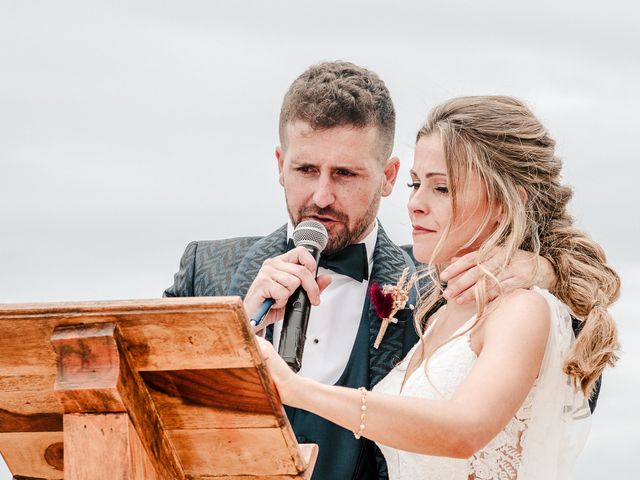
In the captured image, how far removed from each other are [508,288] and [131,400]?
57.6 inches

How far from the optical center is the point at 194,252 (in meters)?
4.60

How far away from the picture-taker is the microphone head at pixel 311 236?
3566 mm

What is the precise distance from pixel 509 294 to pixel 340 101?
1568 mm

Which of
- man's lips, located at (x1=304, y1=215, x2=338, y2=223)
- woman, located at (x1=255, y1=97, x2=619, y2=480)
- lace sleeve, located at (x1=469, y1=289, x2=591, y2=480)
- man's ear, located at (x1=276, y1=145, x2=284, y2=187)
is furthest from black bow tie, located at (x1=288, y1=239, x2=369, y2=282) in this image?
lace sleeve, located at (x1=469, y1=289, x2=591, y2=480)

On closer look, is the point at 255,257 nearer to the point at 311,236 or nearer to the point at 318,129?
the point at 318,129

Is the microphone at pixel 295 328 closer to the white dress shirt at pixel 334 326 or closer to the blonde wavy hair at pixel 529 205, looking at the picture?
the blonde wavy hair at pixel 529 205

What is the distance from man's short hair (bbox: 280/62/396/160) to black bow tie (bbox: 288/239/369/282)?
508 mm

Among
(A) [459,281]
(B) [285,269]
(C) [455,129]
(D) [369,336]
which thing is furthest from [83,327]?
(D) [369,336]

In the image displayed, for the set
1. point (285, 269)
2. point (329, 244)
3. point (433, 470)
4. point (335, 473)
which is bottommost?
point (335, 473)

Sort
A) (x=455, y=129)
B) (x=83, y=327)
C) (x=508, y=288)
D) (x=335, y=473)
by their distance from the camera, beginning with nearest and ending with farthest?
1. (x=83, y=327)
2. (x=508, y=288)
3. (x=455, y=129)
4. (x=335, y=473)

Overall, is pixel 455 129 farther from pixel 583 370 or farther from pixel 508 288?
pixel 583 370

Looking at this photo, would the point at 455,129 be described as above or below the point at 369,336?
above

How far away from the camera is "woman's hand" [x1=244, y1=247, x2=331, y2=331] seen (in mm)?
3232

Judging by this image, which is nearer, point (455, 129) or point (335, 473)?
point (455, 129)
